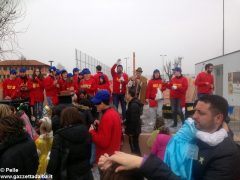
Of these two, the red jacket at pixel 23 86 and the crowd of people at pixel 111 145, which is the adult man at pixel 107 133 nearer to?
the crowd of people at pixel 111 145

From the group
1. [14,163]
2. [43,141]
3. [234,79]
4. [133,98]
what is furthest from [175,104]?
[14,163]

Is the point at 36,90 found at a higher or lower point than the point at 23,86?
lower

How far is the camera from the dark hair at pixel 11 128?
3695 mm

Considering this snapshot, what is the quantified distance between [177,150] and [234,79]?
15207 millimetres

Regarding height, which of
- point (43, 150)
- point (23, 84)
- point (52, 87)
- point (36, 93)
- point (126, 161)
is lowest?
point (43, 150)

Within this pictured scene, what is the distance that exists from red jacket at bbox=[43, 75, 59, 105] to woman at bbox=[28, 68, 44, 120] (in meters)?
0.33

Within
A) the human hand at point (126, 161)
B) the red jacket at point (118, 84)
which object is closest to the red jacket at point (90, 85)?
the red jacket at point (118, 84)

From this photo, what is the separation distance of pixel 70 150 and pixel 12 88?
9.03m

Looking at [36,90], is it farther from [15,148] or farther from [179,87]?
[15,148]

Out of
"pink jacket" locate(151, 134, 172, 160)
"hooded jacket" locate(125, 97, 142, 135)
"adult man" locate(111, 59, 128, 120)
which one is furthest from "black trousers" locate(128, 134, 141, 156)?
"adult man" locate(111, 59, 128, 120)

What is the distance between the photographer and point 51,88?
12.9m

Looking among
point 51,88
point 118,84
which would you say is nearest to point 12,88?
Result: point 51,88

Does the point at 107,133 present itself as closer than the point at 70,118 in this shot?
No

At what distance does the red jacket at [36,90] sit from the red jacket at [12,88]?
0.44 metres
